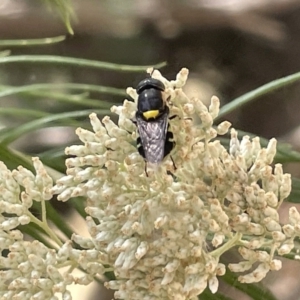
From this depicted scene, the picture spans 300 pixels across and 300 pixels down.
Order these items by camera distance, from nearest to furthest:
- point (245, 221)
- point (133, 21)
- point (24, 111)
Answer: point (245, 221) < point (24, 111) < point (133, 21)

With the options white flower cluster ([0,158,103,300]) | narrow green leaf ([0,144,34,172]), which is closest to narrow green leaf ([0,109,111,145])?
narrow green leaf ([0,144,34,172])

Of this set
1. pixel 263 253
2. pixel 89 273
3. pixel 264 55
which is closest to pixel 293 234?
pixel 263 253

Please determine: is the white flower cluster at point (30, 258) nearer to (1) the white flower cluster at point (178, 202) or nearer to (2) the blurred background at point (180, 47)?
(1) the white flower cluster at point (178, 202)

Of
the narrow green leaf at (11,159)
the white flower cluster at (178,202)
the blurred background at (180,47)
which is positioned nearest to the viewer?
the white flower cluster at (178,202)

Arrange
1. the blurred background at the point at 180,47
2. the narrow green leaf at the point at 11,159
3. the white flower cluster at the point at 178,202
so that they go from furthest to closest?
the blurred background at the point at 180,47 → the narrow green leaf at the point at 11,159 → the white flower cluster at the point at 178,202

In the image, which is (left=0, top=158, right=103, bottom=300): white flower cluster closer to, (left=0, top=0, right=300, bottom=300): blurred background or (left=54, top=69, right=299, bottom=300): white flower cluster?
(left=54, top=69, right=299, bottom=300): white flower cluster

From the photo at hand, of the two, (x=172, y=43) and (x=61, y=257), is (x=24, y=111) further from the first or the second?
(x=172, y=43)

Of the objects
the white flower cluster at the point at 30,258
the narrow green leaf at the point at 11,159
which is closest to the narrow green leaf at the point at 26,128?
the narrow green leaf at the point at 11,159

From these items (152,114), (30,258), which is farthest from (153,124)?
(30,258)
